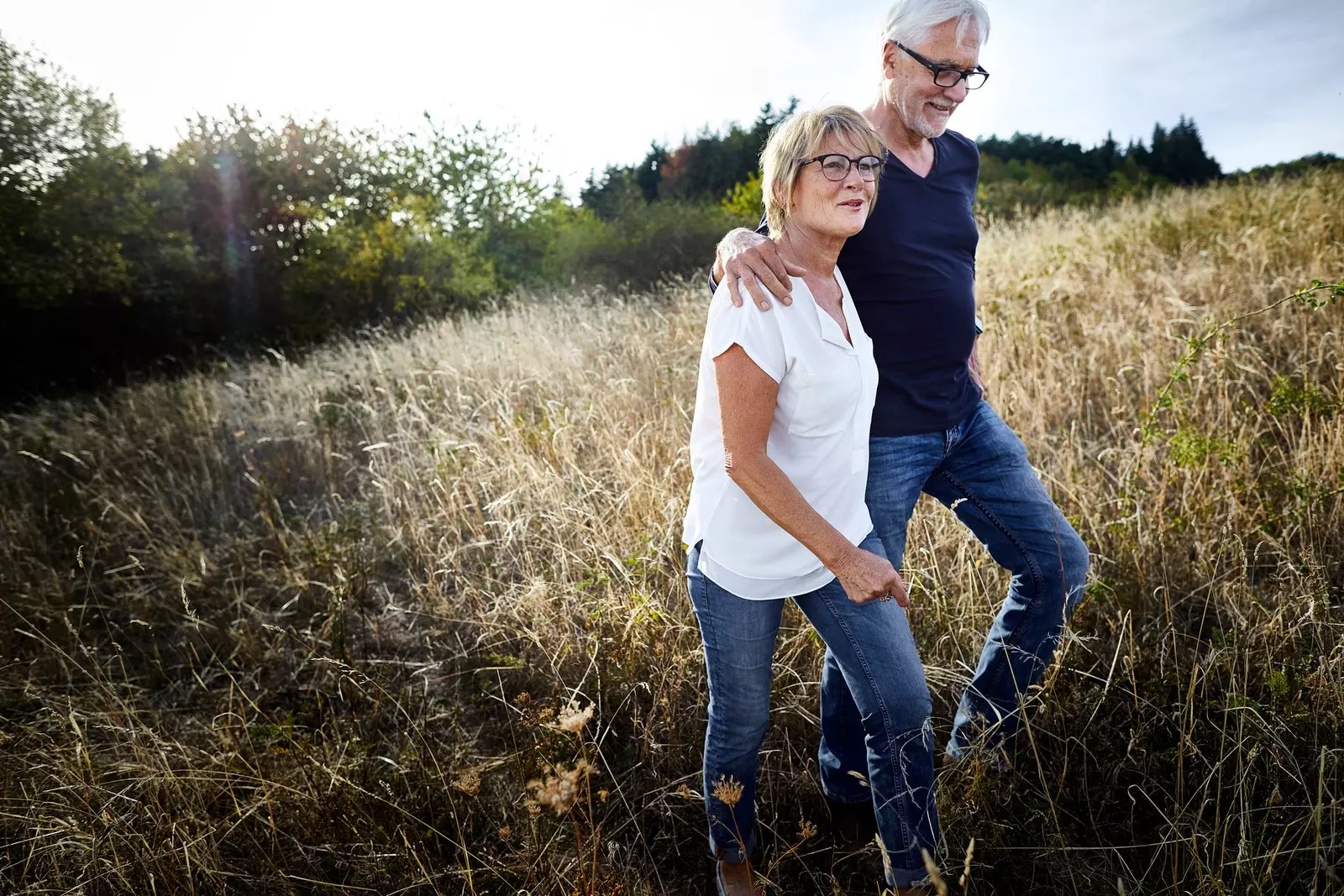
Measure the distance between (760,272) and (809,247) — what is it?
0.20 metres

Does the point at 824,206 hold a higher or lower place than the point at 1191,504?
higher

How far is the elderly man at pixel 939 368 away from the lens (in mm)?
1774

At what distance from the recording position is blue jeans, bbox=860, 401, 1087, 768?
1776 mm

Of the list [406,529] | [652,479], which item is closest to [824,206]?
[652,479]

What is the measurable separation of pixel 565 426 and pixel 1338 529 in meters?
3.24

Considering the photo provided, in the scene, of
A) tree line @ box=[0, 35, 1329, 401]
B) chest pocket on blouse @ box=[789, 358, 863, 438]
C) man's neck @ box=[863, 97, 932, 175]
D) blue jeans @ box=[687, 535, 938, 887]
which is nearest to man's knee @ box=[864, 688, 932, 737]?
blue jeans @ box=[687, 535, 938, 887]

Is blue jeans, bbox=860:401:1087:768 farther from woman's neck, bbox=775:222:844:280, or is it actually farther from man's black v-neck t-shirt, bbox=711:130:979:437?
woman's neck, bbox=775:222:844:280

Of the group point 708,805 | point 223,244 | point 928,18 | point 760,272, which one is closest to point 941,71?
point 928,18

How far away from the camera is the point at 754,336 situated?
1307 mm

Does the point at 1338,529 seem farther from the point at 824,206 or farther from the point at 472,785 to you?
the point at 472,785

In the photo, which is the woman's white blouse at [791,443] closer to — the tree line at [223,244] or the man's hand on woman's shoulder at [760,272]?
the man's hand on woman's shoulder at [760,272]

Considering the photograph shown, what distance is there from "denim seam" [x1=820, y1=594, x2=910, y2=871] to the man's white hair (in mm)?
1493

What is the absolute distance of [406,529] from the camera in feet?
12.5

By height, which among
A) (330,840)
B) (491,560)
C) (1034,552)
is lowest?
(330,840)
